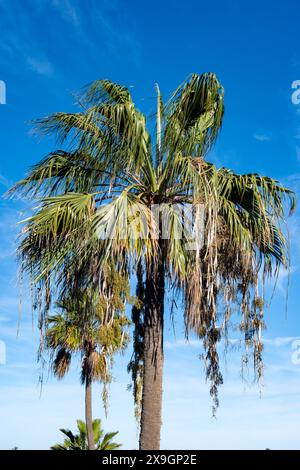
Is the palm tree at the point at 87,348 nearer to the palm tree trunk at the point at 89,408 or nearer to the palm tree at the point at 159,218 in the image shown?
the palm tree trunk at the point at 89,408

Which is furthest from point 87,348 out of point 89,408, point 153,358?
point 153,358

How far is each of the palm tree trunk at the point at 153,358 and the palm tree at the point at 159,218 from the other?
0.05 feet

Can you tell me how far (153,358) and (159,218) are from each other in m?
2.37

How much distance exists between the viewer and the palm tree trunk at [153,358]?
9523 millimetres

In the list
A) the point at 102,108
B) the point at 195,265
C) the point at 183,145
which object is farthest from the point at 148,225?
the point at 102,108

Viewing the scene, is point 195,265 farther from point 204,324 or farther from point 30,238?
point 30,238

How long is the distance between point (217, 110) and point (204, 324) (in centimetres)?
401

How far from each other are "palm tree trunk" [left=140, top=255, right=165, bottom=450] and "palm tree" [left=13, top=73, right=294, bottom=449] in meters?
0.02

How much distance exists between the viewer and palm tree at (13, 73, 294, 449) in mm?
9797

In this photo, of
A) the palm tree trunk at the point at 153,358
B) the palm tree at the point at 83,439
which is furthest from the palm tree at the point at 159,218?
the palm tree at the point at 83,439

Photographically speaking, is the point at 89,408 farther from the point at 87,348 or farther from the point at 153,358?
the point at 153,358

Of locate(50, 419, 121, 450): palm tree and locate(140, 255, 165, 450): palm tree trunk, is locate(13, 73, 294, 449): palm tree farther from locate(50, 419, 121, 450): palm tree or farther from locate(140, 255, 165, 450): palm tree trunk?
locate(50, 419, 121, 450): palm tree

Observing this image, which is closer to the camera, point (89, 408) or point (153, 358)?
point (153, 358)

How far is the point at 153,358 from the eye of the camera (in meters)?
9.88
